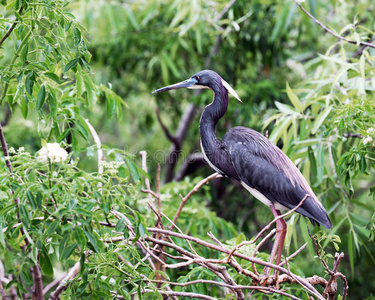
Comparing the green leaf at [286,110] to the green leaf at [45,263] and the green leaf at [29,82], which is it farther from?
the green leaf at [45,263]

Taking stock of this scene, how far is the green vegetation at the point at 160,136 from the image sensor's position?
1.87 m

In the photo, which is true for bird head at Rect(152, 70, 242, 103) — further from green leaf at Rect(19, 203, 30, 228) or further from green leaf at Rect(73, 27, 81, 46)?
green leaf at Rect(19, 203, 30, 228)

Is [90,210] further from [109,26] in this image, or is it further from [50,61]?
[109,26]

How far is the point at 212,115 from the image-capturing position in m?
2.72

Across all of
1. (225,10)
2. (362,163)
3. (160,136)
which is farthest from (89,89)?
(160,136)

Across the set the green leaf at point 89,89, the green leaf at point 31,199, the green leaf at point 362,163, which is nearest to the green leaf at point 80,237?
the green leaf at point 31,199

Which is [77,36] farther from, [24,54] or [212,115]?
[212,115]

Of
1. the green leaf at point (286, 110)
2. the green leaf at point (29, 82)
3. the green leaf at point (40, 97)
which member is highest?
the green leaf at point (29, 82)

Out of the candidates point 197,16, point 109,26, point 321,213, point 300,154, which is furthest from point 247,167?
point 109,26

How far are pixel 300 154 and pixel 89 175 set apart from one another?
186cm

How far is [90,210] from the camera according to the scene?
69.9 inches

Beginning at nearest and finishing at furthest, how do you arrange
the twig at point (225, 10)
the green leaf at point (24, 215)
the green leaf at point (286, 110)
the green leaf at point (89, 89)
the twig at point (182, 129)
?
the green leaf at point (24, 215)
the green leaf at point (89, 89)
the green leaf at point (286, 110)
the twig at point (225, 10)
the twig at point (182, 129)

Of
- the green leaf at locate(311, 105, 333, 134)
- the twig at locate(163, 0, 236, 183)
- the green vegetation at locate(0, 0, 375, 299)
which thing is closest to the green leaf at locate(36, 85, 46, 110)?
the green vegetation at locate(0, 0, 375, 299)

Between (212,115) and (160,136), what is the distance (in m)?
4.31
